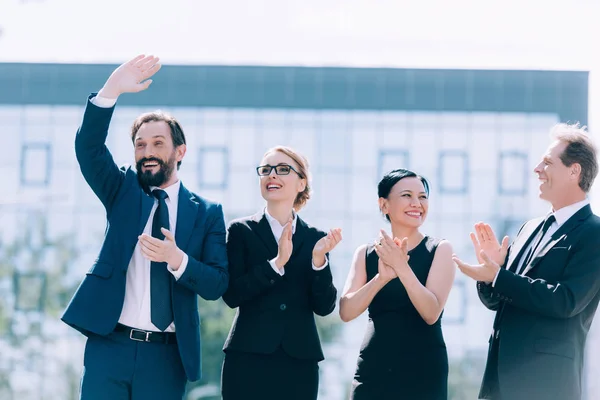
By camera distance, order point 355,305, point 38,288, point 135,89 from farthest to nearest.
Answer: point 38,288
point 355,305
point 135,89

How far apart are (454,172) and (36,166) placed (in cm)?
1538

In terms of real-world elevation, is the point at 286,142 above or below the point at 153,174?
above

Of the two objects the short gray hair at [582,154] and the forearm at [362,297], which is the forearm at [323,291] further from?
the short gray hair at [582,154]

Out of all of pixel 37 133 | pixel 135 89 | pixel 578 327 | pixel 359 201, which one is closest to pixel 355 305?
pixel 578 327

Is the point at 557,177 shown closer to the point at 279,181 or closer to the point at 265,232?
the point at 279,181

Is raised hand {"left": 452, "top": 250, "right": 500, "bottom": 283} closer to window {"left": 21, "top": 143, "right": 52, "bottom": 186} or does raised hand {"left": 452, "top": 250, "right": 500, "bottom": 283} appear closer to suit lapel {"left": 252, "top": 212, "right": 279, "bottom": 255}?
suit lapel {"left": 252, "top": 212, "right": 279, "bottom": 255}

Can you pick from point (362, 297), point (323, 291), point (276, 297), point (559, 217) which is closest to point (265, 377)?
point (276, 297)

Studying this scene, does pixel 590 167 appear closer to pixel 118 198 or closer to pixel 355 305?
pixel 355 305

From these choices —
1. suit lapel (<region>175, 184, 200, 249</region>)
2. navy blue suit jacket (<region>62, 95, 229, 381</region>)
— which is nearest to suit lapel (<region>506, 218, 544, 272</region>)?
navy blue suit jacket (<region>62, 95, 229, 381</region>)

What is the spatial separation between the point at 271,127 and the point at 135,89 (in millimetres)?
30142

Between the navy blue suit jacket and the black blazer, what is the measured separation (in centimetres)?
24

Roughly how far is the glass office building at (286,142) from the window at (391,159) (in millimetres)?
52

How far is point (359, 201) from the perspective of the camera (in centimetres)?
3416

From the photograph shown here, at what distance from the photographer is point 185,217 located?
527 centimetres
